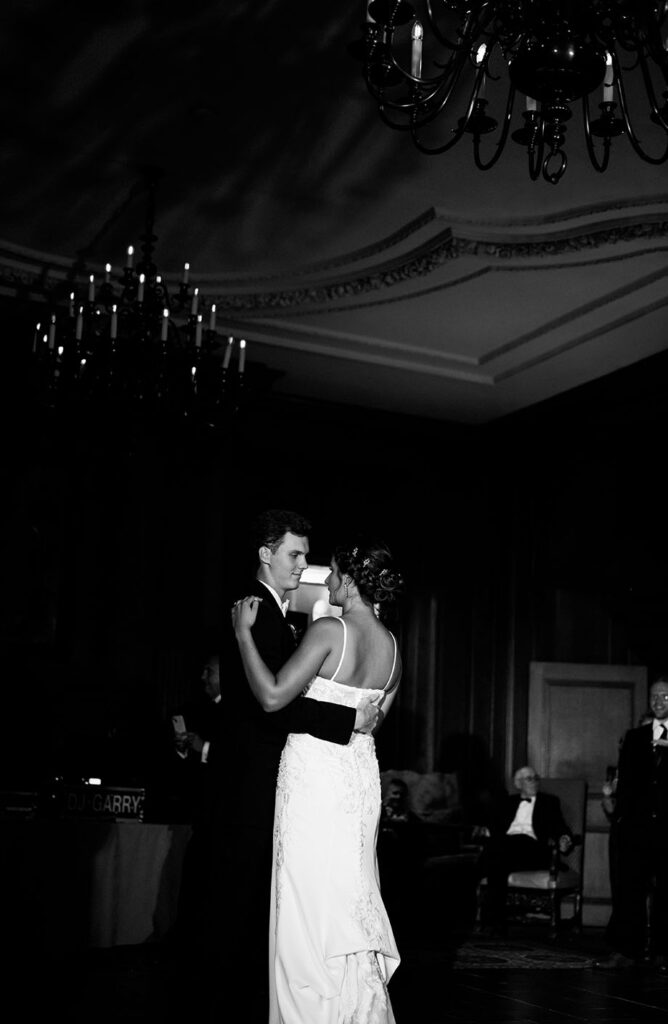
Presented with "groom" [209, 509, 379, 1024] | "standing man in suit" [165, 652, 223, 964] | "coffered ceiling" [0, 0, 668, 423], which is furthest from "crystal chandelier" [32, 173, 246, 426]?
"groom" [209, 509, 379, 1024]

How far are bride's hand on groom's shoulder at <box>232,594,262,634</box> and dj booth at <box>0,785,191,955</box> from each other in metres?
2.46

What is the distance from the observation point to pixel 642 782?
7.57 m

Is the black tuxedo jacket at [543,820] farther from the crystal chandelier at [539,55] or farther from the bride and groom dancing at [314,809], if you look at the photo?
the crystal chandelier at [539,55]

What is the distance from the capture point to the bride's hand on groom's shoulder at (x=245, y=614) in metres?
3.61

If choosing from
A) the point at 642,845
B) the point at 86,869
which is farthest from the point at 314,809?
the point at 642,845

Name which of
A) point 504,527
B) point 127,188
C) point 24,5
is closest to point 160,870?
point 127,188

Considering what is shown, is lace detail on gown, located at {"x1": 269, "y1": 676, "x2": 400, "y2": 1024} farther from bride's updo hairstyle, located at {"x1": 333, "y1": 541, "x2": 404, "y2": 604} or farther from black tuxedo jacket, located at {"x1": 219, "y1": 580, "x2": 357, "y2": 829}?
bride's updo hairstyle, located at {"x1": 333, "y1": 541, "x2": 404, "y2": 604}

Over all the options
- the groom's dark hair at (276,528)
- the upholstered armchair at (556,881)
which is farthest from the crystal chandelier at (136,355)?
the upholstered armchair at (556,881)

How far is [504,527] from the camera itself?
1106 cm

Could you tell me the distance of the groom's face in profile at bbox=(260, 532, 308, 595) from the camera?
4.01m

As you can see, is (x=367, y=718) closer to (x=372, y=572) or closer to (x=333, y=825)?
(x=333, y=825)

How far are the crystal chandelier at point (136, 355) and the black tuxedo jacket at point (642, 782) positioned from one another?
341cm

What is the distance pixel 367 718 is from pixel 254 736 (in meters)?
0.39

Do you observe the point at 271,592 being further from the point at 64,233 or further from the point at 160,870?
the point at 64,233
